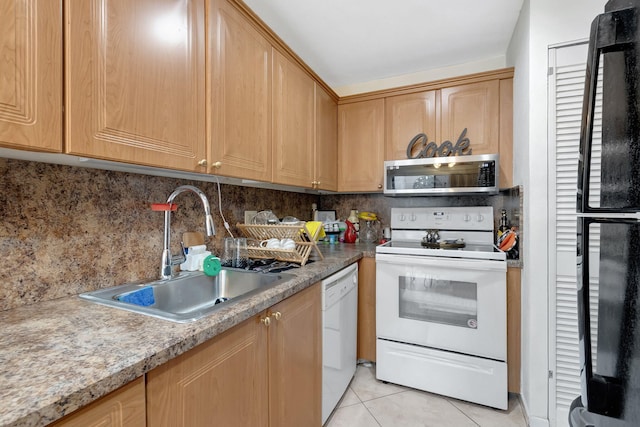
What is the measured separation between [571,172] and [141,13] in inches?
79.2

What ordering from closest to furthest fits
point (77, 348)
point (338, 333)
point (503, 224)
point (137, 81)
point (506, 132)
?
point (77, 348) < point (137, 81) < point (338, 333) < point (506, 132) < point (503, 224)

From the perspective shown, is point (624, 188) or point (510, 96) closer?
point (624, 188)

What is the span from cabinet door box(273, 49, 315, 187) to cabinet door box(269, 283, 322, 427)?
0.77 m

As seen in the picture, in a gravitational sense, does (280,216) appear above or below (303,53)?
below

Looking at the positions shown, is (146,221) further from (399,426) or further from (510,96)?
(510,96)

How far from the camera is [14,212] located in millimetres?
905

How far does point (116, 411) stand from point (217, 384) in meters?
0.29

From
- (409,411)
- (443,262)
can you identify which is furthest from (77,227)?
(409,411)

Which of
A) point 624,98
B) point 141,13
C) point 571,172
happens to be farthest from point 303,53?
point 624,98

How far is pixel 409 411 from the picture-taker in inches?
67.7

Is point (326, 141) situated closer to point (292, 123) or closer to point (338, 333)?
point (292, 123)

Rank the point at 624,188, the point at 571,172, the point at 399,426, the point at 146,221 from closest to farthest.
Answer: the point at 624,188 < the point at 146,221 < the point at 571,172 < the point at 399,426

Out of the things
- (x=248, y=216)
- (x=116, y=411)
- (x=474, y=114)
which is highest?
(x=474, y=114)

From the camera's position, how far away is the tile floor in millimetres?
1625
